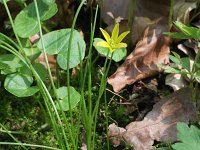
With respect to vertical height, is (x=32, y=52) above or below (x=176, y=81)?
above

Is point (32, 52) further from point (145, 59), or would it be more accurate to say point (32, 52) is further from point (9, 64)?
point (145, 59)

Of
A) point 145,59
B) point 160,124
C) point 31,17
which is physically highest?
point 31,17

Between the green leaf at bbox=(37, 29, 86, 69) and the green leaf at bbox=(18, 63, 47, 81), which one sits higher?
the green leaf at bbox=(37, 29, 86, 69)

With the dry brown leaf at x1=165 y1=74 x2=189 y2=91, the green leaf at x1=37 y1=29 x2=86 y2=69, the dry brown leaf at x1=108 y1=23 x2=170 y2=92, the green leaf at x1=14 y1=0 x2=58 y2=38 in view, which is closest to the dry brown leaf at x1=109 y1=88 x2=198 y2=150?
the dry brown leaf at x1=165 y1=74 x2=189 y2=91

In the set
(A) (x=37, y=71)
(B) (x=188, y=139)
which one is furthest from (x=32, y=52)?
(B) (x=188, y=139)

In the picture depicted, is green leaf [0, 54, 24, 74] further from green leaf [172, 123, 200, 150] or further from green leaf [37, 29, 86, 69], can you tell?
green leaf [172, 123, 200, 150]

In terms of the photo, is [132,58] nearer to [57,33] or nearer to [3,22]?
[57,33]

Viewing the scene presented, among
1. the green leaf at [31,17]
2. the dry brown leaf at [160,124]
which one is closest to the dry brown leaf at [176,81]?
the dry brown leaf at [160,124]
